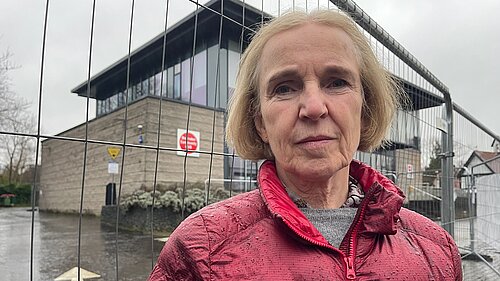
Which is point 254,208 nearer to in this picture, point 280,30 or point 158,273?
point 158,273

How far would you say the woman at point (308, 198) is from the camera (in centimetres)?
94

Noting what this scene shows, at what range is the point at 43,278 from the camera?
6.38 m

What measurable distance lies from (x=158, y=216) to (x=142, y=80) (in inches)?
139

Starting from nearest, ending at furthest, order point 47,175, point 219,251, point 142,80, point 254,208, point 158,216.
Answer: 1. point 219,251
2. point 254,208
3. point 142,80
4. point 158,216
5. point 47,175

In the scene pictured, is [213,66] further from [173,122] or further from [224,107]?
[173,122]

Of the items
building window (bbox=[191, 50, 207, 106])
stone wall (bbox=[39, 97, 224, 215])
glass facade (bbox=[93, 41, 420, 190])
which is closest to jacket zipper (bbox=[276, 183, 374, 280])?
glass facade (bbox=[93, 41, 420, 190])

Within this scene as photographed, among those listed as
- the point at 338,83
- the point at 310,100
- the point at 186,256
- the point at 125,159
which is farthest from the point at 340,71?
the point at 125,159

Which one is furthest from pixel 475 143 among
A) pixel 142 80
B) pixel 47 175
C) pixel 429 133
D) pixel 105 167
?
pixel 47 175

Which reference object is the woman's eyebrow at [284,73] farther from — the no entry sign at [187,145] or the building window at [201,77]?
the building window at [201,77]

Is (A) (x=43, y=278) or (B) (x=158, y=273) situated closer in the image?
(B) (x=158, y=273)

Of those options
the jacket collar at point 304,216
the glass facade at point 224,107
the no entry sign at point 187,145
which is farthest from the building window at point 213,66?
the jacket collar at point 304,216

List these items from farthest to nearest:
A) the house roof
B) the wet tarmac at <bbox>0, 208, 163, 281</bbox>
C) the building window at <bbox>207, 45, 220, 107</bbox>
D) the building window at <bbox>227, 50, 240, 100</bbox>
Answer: the house roof → the wet tarmac at <bbox>0, 208, 163, 281</bbox> → the building window at <bbox>207, 45, 220, 107</bbox> → the building window at <bbox>227, 50, 240, 100</bbox>

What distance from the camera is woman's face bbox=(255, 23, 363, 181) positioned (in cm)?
104

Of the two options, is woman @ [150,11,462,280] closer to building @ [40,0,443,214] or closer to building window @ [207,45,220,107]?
building @ [40,0,443,214]
